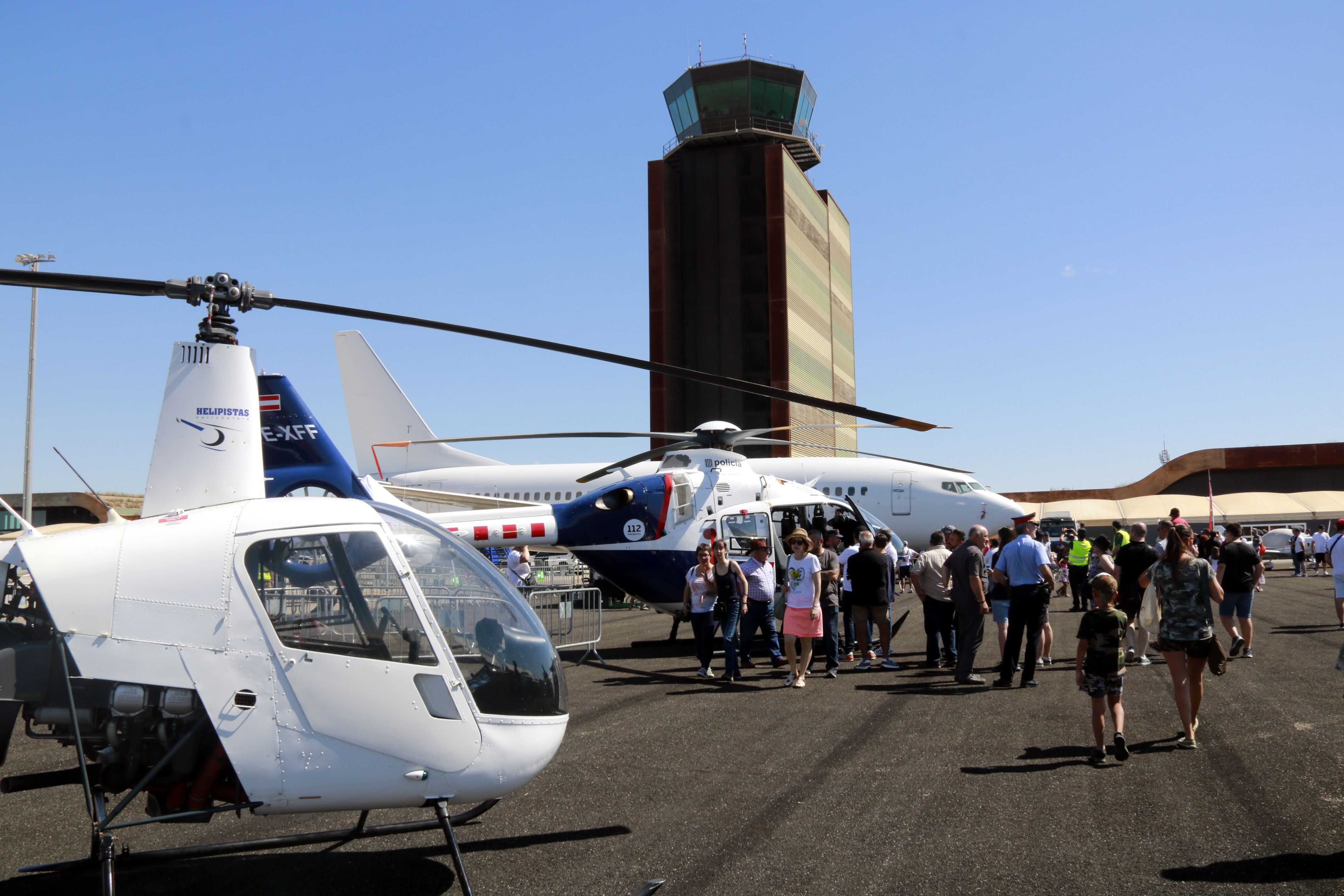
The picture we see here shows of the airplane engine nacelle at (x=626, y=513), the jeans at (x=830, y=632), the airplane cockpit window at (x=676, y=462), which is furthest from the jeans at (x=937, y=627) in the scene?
the airplane cockpit window at (x=676, y=462)

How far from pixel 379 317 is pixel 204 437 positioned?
4.25ft

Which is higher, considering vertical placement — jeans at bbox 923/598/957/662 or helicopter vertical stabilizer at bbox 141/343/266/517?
helicopter vertical stabilizer at bbox 141/343/266/517

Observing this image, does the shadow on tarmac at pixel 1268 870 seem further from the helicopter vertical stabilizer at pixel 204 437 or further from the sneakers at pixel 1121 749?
the helicopter vertical stabilizer at pixel 204 437

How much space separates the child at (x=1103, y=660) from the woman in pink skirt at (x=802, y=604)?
3.72m

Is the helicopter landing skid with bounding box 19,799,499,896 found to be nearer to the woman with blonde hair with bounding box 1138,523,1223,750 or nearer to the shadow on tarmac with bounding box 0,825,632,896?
the shadow on tarmac with bounding box 0,825,632,896

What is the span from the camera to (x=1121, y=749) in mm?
7051

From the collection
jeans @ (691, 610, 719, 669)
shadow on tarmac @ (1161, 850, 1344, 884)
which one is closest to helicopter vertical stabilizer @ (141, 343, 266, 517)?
shadow on tarmac @ (1161, 850, 1344, 884)

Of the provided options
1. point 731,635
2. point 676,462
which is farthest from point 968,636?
point 676,462

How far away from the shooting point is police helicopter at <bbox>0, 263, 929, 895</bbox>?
182 inches

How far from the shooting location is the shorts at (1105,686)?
7.16 meters

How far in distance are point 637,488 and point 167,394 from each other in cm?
883

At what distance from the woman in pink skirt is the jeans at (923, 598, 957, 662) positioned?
207 cm

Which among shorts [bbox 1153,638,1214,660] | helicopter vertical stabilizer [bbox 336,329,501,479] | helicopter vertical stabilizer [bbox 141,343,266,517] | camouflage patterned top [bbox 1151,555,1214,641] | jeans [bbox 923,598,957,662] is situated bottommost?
jeans [bbox 923,598,957,662]

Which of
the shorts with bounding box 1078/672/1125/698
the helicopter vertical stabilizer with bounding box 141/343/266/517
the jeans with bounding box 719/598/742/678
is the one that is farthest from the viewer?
the jeans with bounding box 719/598/742/678
